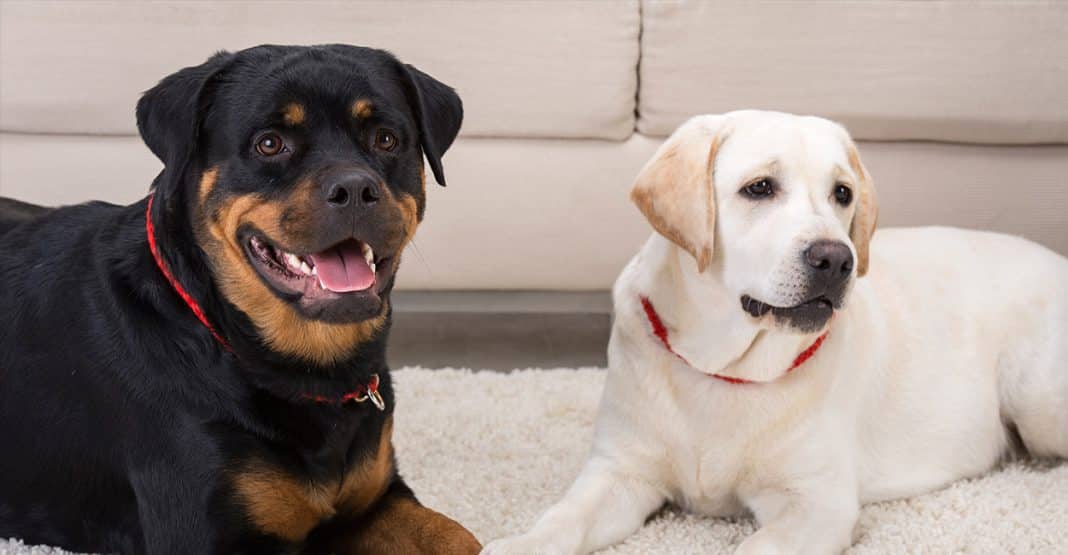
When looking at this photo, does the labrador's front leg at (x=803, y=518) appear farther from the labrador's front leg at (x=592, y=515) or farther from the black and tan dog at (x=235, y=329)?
the black and tan dog at (x=235, y=329)

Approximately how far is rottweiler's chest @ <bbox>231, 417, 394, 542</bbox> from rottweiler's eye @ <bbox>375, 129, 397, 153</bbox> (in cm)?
53

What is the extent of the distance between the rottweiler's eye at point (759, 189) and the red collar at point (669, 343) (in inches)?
12.8

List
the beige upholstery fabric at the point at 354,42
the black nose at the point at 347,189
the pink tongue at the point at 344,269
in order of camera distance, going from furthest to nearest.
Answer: the beige upholstery fabric at the point at 354,42 → the pink tongue at the point at 344,269 → the black nose at the point at 347,189

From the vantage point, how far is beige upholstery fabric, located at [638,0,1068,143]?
10.5 ft

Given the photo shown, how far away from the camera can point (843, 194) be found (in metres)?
2.20

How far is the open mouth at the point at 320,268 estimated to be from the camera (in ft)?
6.35

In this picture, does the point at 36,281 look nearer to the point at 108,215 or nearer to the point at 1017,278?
the point at 108,215

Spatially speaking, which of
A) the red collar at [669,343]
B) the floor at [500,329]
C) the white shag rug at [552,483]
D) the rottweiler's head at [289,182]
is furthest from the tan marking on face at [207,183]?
the floor at [500,329]

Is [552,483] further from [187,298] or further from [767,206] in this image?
[187,298]

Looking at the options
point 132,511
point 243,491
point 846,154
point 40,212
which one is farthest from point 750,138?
point 40,212

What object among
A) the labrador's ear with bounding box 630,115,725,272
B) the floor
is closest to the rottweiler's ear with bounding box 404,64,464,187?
the labrador's ear with bounding box 630,115,725,272

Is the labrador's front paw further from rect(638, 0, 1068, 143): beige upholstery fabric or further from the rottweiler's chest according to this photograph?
rect(638, 0, 1068, 143): beige upholstery fabric

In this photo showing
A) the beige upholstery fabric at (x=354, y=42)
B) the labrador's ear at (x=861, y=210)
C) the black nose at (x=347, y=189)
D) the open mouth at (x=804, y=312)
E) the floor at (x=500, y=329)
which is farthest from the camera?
the floor at (x=500, y=329)

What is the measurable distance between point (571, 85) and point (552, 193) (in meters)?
0.29
